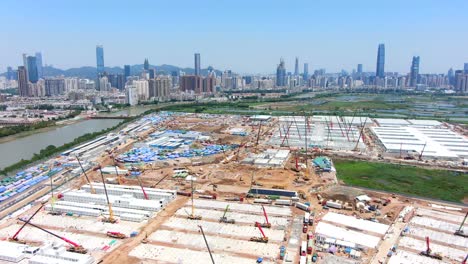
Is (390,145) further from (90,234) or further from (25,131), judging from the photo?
(25,131)

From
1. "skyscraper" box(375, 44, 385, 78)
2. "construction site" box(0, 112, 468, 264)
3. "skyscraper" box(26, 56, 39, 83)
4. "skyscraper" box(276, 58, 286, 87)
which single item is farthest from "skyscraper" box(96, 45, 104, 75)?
"construction site" box(0, 112, 468, 264)

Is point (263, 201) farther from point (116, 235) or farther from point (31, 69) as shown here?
point (31, 69)

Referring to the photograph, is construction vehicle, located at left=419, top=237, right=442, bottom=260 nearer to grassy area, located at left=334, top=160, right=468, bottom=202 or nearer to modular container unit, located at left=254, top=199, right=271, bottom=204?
A: grassy area, located at left=334, top=160, right=468, bottom=202

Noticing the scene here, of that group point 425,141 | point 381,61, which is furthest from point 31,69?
point 381,61

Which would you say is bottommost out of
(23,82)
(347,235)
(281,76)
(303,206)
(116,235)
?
(116,235)

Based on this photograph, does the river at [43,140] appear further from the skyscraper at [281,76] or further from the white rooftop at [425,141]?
the skyscraper at [281,76]

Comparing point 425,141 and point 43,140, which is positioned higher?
point 425,141

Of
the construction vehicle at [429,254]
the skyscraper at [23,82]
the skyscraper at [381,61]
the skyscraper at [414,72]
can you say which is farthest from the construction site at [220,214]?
the skyscraper at [381,61]
